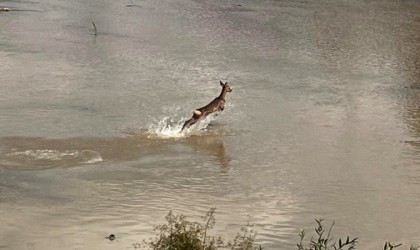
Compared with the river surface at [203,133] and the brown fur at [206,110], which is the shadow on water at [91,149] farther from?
the brown fur at [206,110]

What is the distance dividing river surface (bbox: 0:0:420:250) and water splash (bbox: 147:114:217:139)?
0.04 metres

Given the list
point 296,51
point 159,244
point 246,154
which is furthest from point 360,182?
point 296,51

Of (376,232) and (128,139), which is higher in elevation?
(128,139)

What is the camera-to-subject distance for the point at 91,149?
1105 cm

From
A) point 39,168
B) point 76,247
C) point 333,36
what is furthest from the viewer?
point 333,36

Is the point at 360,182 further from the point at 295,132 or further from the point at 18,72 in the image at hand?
the point at 18,72

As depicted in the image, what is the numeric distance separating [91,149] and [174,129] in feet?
4.49

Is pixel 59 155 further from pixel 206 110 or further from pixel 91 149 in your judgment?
pixel 206 110

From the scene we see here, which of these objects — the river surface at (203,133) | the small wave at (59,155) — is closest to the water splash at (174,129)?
the river surface at (203,133)

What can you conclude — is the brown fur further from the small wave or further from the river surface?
the small wave

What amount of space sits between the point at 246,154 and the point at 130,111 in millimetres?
2310

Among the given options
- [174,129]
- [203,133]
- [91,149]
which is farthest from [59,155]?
[203,133]

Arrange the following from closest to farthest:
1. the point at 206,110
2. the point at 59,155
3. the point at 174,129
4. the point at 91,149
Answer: the point at 59,155 < the point at 91,149 < the point at 206,110 < the point at 174,129

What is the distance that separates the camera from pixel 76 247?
8031 mm
